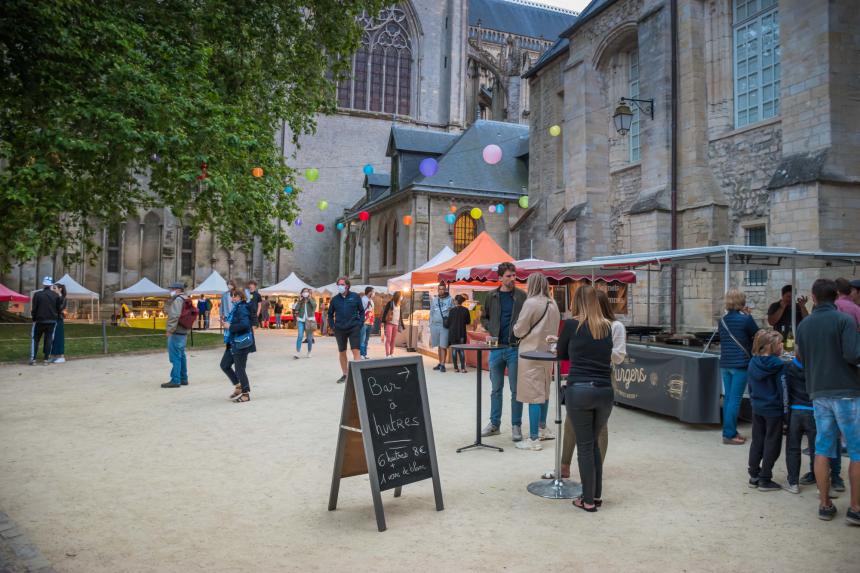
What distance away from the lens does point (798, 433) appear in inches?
198

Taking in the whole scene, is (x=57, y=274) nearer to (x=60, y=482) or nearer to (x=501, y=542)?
(x=60, y=482)

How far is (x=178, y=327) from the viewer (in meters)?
10.1

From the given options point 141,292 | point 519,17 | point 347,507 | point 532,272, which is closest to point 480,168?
point 532,272

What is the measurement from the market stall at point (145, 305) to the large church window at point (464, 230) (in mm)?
14433

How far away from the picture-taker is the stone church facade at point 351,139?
1519 inches

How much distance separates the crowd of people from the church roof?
51.7 metres

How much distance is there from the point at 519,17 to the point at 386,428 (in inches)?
2342

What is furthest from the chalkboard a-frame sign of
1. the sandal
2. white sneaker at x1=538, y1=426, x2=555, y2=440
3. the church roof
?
the church roof

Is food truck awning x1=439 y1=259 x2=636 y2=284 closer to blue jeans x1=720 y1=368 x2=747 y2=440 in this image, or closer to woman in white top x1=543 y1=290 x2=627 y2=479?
blue jeans x1=720 y1=368 x2=747 y2=440

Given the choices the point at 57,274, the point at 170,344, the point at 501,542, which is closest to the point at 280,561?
the point at 501,542

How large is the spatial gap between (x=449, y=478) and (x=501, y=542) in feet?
4.74

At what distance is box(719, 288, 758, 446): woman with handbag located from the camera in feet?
21.7

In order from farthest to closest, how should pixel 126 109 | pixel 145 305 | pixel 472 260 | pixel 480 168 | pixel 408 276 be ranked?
1. pixel 145 305
2. pixel 480 168
3. pixel 408 276
4. pixel 472 260
5. pixel 126 109

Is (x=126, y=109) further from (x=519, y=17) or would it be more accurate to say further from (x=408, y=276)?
(x=519, y=17)
